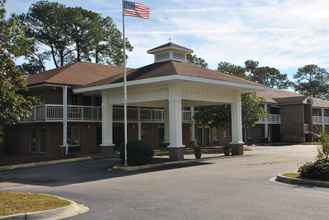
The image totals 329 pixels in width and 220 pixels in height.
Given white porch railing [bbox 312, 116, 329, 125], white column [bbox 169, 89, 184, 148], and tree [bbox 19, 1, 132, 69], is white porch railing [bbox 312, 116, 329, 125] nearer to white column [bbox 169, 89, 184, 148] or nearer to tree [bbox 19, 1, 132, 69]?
tree [bbox 19, 1, 132, 69]

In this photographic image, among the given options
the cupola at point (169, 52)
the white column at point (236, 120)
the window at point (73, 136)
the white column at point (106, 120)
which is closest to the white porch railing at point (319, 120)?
the white column at point (236, 120)

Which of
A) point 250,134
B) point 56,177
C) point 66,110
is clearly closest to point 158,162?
point 56,177

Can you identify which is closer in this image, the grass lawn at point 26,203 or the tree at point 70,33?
the grass lawn at point 26,203

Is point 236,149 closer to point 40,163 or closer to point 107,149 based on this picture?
point 107,149

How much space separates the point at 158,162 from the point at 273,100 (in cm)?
3744

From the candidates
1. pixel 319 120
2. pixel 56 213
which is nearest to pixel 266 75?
pixel 319 120

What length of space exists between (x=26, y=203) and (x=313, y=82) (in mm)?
110809

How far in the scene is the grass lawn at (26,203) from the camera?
11.0m

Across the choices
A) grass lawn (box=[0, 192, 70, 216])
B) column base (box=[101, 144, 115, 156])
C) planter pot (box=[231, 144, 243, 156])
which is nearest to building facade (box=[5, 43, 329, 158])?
column base (box=[101, 144, 115, 156])

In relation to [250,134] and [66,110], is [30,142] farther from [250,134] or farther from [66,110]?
[250,134]

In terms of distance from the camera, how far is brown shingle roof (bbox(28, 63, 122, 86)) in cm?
3441

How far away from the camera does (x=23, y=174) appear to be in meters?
Answer: 23.6

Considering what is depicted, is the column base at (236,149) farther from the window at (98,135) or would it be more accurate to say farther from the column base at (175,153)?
the window at (98,135)

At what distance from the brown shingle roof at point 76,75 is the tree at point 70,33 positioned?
20277 millimetres
